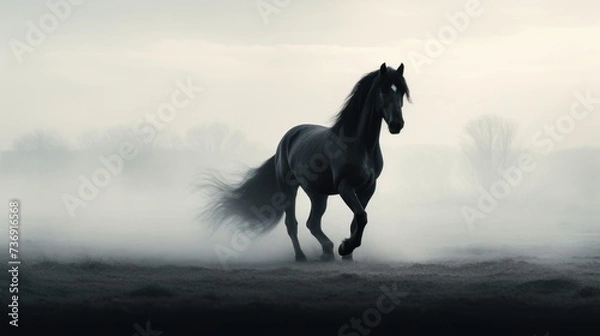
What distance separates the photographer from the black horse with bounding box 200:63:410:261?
15836 mm

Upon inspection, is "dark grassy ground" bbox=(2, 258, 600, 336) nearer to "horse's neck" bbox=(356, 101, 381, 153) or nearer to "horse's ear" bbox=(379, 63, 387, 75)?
"horse's neck" bbox=(356, 101, 381, 153)

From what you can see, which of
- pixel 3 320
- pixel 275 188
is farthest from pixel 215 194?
pixel 3 320

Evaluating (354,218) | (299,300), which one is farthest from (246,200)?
(299,300)

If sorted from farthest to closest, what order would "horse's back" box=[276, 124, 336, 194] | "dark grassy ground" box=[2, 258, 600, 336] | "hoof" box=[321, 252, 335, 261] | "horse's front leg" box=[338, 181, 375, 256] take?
1. "hoof" box=[321, 252, 335, 261]
2. "horse's back" box=[276, 124, 336, 194]
3. "horse's front leg" box=[338, 181, 375, 256]
4. "dark grassy ground" box=[2, 258, 600, 336]

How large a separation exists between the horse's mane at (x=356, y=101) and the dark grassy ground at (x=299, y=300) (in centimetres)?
207

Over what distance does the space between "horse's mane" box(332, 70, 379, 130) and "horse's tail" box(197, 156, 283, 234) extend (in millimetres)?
2895

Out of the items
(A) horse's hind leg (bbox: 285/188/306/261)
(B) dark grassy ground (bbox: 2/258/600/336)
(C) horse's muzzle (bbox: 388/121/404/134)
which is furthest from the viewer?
(A) horse's hind leg (bbox: 285/188/306/261)

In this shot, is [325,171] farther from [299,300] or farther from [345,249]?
[299,300]

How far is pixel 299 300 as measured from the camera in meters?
12.9

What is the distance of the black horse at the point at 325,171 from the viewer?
52.0 ft

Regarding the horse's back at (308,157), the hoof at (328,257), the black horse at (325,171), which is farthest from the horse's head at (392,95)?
the hoof at (328,257)

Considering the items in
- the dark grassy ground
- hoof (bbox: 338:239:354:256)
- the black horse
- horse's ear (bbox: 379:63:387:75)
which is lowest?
the dark grassy ground

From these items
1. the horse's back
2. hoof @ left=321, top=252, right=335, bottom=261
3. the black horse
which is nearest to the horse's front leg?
the black horse

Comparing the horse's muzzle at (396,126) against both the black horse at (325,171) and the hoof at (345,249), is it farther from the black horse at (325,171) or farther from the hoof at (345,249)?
the hoof at (345,249)
